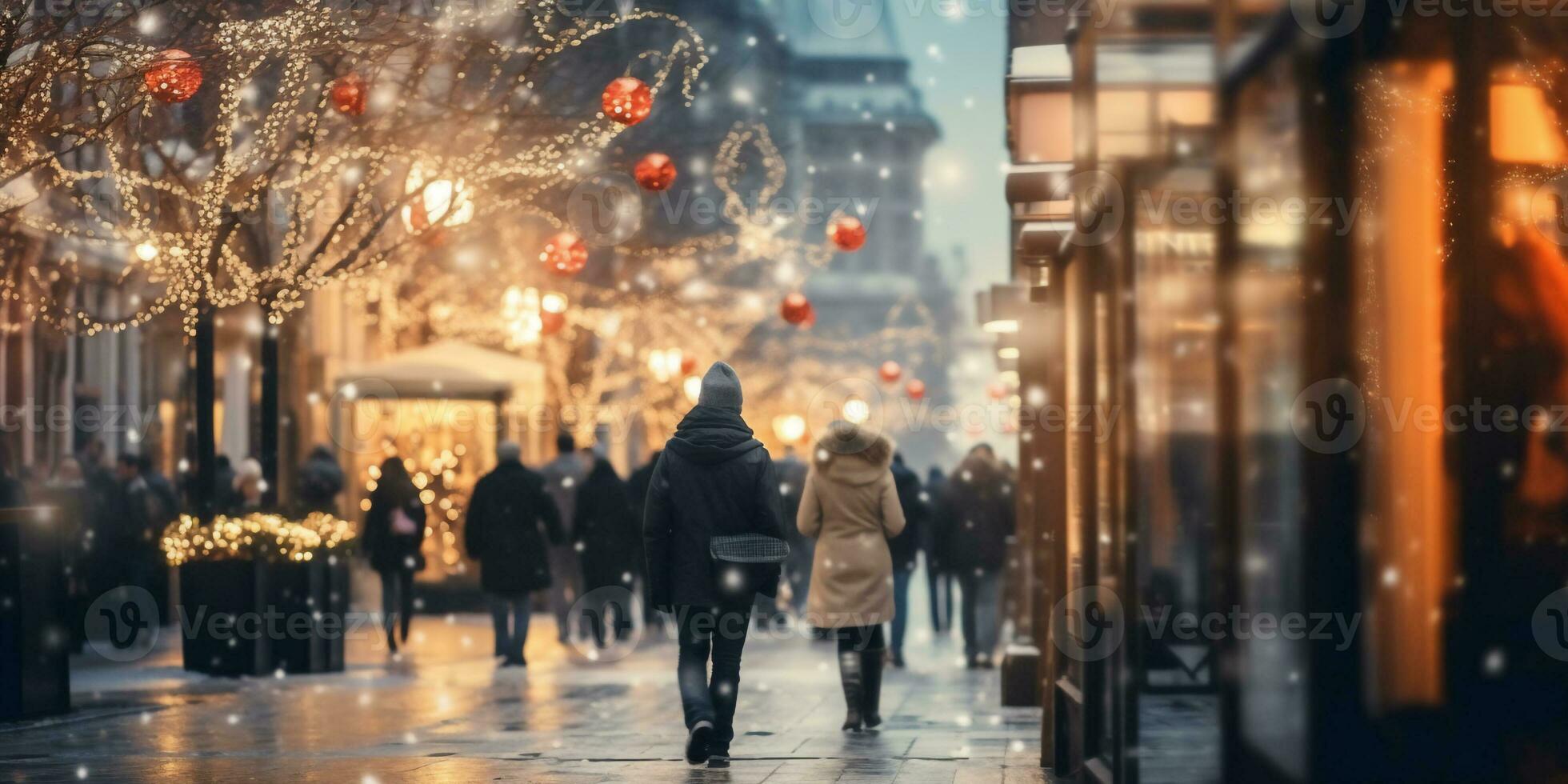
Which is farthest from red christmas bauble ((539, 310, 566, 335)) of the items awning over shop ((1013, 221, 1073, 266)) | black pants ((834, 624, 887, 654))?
awning over shop ((1013, 221, 1073, 266))

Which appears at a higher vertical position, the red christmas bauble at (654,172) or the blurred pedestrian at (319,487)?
the red christmas bauble at (654,172)

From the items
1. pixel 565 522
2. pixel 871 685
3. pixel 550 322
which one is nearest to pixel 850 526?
pixel 871 685

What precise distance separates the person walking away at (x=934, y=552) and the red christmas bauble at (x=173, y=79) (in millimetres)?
8212

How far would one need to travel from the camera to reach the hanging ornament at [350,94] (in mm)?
14219

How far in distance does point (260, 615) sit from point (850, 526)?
208 inches

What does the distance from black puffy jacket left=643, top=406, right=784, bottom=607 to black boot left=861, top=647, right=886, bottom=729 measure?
180cm

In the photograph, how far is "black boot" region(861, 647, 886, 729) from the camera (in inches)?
464

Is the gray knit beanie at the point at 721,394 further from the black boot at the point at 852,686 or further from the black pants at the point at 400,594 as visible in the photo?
the black pants at the point at 400,594

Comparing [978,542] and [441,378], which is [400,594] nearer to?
[441,378]

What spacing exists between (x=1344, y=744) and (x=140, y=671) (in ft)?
43.8

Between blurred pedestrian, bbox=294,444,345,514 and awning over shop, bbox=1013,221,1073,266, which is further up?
awning over shop, bbox=1013,221,1073,266

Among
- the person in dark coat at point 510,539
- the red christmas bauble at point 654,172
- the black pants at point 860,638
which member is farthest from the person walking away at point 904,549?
the black pants at point 860,638

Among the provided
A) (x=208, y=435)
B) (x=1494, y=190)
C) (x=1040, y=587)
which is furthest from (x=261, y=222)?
(x=1494, y=190)

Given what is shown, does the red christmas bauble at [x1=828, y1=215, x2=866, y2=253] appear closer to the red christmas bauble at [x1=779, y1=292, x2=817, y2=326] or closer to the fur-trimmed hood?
the red christmas bauble at [x1=779, y1=292, x2=817, y2=326]
